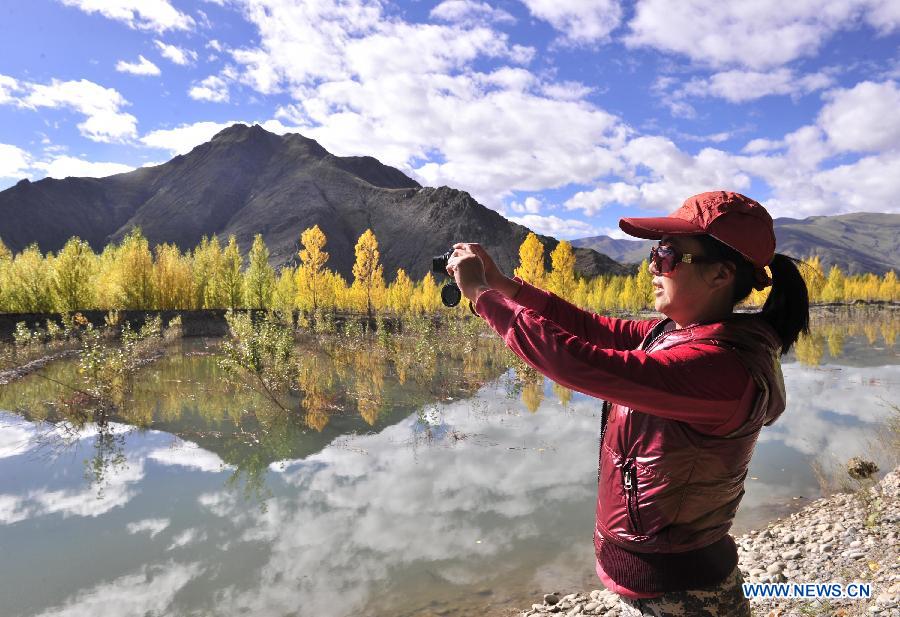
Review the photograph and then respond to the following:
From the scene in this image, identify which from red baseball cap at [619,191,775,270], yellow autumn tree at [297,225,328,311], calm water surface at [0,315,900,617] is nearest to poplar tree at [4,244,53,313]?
yellow autumn tree at [297,225,328,311]

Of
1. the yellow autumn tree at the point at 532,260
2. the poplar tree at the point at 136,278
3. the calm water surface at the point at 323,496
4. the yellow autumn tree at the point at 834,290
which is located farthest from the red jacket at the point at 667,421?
the yellow autumn tree at the point at 834,290

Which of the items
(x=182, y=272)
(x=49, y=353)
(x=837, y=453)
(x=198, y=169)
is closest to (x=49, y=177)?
(x=198, y=169)

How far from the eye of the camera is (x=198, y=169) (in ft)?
499

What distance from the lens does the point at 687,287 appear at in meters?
1.38

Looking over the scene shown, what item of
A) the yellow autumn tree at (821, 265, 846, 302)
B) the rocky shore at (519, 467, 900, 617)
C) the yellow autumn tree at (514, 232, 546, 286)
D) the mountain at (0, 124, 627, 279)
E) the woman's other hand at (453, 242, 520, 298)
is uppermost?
the mountain at (0, 124, 627, 279)

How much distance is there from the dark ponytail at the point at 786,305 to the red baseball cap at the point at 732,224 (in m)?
0.15

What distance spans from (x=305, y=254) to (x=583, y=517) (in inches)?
1418

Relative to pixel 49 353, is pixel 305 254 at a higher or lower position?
higher

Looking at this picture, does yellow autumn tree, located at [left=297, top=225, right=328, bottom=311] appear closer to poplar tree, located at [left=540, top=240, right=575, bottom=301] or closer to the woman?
poplar tree, located at [left=540, top=240, right=575, bottom=301]

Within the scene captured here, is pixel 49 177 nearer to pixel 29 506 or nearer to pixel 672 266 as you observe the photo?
pixel 29 506

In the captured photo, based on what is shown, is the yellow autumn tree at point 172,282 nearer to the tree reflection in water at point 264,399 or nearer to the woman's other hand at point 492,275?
the tree reflection in water at point 264,399

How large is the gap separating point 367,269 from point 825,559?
4133cm

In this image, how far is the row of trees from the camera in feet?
104

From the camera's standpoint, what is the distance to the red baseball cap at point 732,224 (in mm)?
1268
